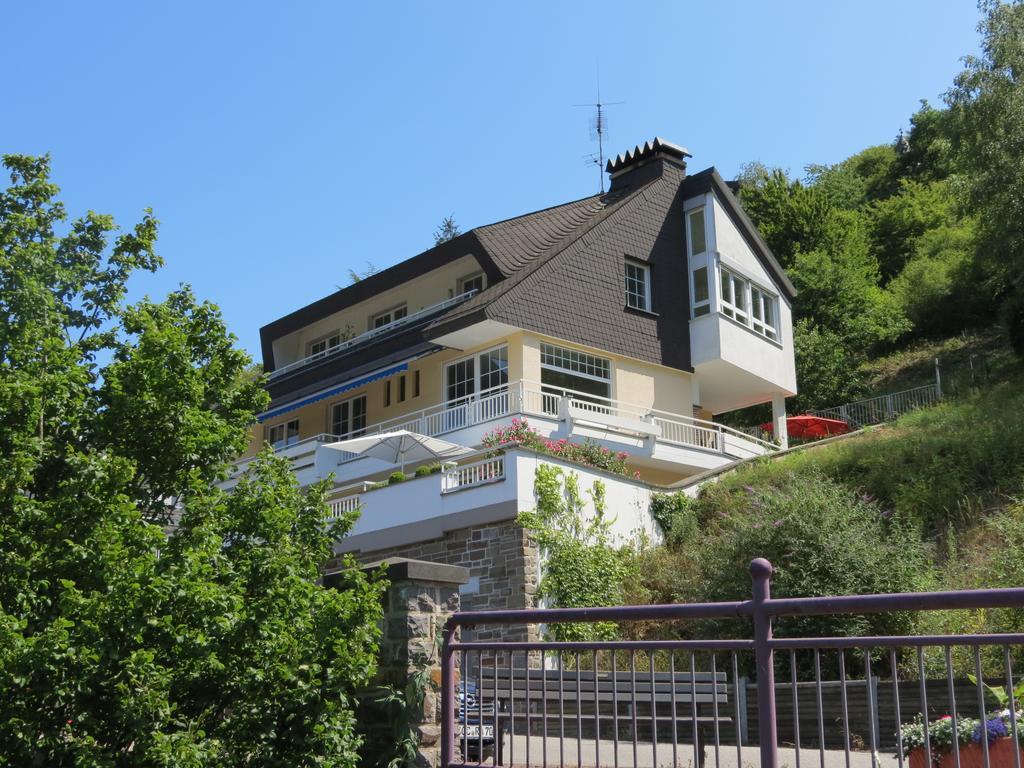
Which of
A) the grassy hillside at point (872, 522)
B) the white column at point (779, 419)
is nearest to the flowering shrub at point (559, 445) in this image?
the grassy hillside at point (872, 522)

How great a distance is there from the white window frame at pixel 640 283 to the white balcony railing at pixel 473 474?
1079 cm

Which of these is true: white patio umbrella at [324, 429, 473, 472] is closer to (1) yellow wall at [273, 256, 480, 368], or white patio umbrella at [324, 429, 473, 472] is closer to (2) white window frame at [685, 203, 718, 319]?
(1) yellow wall at [273, 256, 480, 368]

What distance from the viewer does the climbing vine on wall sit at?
17969 mm

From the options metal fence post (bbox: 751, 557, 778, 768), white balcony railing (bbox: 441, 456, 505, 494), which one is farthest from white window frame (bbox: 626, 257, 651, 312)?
metal fence post (bbox: 751, 557, 778, 768)

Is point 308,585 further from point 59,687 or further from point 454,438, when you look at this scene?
point 454,438

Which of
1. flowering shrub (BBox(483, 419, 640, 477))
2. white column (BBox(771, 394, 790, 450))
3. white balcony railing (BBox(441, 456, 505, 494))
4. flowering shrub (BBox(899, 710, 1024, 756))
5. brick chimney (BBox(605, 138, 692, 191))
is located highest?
brick chimney (BBox(605, 138, 692, 191))

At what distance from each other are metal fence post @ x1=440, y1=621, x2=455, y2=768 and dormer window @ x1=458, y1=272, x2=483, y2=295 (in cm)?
2302

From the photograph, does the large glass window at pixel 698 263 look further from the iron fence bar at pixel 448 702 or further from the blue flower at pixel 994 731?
the iron fence bar at pixel 448 702

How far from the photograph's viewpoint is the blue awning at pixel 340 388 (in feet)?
93.1

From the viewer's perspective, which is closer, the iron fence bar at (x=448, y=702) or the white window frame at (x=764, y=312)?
the iron fence bar at (x=448, y=702)

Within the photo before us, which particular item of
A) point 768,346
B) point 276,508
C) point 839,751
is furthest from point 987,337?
point 276,508

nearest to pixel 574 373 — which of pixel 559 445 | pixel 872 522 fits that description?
pixel 559 445

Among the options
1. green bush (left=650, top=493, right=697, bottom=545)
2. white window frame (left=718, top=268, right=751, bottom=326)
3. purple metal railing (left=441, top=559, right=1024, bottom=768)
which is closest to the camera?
purple metal railing (left=441, top=559, right=1024, bottom=768)

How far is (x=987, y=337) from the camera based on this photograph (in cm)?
4078
